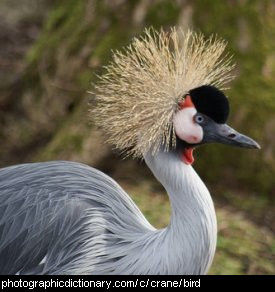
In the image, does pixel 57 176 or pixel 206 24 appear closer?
pixel 57 176

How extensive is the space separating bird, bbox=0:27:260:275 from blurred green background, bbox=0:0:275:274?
965 millimetres

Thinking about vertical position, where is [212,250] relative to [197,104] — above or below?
below

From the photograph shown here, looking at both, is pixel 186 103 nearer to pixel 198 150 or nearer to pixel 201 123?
pixel 201 123

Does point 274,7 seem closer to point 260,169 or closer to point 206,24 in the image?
point 206,24

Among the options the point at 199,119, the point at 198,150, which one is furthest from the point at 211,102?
the point at 198,150

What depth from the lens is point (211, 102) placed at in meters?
2.07

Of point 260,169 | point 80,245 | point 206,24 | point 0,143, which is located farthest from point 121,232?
point 0,143

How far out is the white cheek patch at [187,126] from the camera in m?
2.07

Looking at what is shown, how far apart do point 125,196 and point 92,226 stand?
17 centimetres

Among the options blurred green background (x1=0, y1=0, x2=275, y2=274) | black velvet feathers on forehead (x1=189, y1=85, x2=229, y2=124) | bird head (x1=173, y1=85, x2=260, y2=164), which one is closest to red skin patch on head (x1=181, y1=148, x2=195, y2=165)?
bird head (x1=173, y1=85, x2=260, y2=164)

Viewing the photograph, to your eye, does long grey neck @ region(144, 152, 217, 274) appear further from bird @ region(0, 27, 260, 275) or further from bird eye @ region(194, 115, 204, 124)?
bird eye @ region(194, 115, 204, 124)

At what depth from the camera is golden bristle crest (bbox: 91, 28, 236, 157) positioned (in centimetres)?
210

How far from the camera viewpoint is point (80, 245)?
2172 millimetres

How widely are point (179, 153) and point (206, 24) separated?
1525 mm
